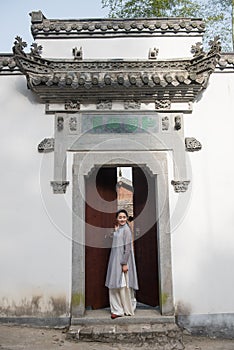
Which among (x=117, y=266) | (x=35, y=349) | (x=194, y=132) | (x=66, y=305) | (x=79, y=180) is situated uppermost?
(x=194, y=132)

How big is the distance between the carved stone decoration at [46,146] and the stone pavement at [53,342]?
2451mm

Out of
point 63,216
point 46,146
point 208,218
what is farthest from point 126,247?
point 46,146

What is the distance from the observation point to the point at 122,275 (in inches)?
193

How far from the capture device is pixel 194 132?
203 inches

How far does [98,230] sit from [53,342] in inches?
74.4

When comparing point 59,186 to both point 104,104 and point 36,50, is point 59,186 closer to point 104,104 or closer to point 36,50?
point 104,104

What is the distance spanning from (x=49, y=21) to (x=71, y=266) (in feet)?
13.0

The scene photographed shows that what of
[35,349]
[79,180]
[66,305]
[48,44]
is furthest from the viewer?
[48,44]

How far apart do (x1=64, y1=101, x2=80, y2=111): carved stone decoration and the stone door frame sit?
0.71m

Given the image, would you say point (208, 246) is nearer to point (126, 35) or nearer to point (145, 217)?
point (145, 217)

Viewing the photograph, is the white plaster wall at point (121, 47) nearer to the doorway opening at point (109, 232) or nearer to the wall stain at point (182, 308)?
the doorway opening at point (109, 232)

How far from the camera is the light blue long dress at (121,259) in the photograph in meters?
4.90

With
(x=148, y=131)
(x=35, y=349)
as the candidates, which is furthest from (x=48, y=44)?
(x=35, y=349)

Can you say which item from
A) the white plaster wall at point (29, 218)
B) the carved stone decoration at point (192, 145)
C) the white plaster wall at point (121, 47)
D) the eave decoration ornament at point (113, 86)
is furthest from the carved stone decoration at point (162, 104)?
the white plaster wall at point (29, 218)
